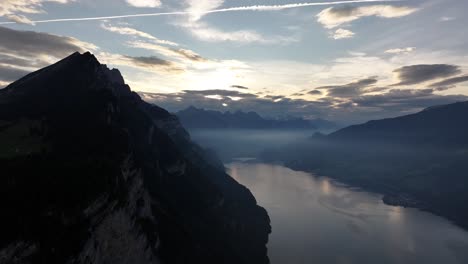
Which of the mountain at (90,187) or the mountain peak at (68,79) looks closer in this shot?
the mountain at (90,187)

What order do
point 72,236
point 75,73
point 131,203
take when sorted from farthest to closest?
point 75,73 → point 131,203 → point 72,236

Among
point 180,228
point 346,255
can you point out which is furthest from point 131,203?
point 346,255

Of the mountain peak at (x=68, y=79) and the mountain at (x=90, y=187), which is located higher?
the mountain peak at (x=68, y=79)

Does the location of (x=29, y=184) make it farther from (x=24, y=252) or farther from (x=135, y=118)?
(x=135, y=118)

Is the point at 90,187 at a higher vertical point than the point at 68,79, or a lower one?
lower

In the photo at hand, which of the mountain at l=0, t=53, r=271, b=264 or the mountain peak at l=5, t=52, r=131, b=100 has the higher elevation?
the mountain peak at l=5, t=52, r=131, b=100

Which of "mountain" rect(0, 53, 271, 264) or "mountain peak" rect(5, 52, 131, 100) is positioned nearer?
"mountain" rect(0, 53, 271, 264)

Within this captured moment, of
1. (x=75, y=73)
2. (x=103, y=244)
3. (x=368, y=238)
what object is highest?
(x=75, y=73)

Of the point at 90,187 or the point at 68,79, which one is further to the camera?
the point at 68,79
